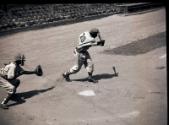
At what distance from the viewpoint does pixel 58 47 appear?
14125 mm

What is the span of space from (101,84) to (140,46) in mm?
4094

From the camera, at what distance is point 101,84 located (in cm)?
948

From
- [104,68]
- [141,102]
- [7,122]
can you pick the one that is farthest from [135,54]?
[7,122]

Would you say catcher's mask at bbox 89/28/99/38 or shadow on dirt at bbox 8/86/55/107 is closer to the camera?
shadow on dirt at bbox 8/86/55/107

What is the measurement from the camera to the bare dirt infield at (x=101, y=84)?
7.91 metres

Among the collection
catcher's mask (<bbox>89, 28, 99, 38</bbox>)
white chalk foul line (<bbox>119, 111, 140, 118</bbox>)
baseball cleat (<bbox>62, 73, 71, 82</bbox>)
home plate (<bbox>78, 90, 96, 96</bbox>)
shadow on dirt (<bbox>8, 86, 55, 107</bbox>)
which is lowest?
white chalk foul line (<bbox>119, 111, 140, 118</bbox>)

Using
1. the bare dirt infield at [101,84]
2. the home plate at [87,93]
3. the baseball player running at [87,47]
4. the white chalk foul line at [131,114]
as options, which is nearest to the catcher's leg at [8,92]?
the bare dirt infield at [101,84]

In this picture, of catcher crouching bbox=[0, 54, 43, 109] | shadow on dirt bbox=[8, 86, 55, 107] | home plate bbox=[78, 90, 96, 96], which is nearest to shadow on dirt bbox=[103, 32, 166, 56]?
home plate bbox=[78, 90, 96, 96]

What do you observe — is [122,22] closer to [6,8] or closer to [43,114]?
[6,8]

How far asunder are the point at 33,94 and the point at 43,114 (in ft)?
4.11

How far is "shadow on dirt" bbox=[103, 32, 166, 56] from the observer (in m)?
12.4

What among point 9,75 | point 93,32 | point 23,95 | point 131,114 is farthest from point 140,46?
point 9,75

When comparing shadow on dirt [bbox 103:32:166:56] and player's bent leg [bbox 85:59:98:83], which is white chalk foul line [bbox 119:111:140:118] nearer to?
player's bent leg [bbox 85:59:98:83]

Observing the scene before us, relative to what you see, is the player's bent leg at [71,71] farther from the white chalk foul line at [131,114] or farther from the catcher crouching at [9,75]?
the white chalk foul line at [131,114]
